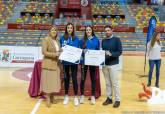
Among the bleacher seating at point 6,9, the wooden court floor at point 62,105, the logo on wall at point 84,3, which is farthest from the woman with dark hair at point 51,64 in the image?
the logo on wall at point 84,3

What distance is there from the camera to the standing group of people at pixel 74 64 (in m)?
7.62

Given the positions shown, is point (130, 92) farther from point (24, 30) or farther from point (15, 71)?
point (24, 30)

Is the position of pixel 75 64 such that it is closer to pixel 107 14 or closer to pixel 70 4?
pixel 107 14

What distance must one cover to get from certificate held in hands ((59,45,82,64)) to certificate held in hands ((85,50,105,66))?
19 centimetres

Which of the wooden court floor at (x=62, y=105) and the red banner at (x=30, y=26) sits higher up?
the red banner at (x=30, y=26)

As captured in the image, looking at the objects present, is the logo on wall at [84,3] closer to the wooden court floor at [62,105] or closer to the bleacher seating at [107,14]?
the bleacher seating at [107,14]

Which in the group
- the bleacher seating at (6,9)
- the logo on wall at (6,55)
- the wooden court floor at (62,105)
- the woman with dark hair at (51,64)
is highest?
the bleacher seating at (6,9)

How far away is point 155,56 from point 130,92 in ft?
4.19

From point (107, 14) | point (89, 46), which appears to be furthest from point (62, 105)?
point (107, 14)

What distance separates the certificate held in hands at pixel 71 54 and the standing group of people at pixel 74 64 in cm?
10

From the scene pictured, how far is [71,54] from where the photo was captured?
25.2ft

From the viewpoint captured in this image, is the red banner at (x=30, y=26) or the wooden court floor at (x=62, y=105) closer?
the wooden court floor at (x=62, y=105)

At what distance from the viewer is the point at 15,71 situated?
12.7m

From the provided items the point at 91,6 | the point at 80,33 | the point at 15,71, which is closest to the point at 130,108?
the point at 15,71
